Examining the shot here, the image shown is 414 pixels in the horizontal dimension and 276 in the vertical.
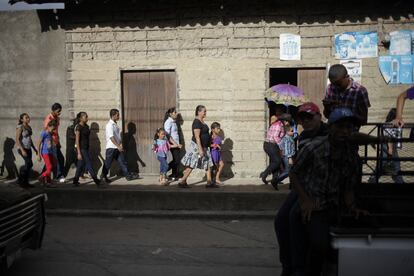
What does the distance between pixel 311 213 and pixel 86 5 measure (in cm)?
898

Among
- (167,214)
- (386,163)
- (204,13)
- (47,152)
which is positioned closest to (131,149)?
(47,152)

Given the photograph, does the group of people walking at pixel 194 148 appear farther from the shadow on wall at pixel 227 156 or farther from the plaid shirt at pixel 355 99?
the plaid shirt at pixel 355 99

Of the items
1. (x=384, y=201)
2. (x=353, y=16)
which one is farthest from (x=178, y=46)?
(x=384, y=201)

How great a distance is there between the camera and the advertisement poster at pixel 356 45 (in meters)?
9.90

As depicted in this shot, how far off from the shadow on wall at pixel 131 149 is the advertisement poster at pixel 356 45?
4.95m

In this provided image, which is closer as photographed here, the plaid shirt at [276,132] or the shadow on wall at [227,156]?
the plaid shirt at [276,132]

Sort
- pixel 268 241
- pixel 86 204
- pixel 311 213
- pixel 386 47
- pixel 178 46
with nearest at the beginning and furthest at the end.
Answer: pixel 311 213, pixel 268 241, pixel 86 204, pixel 386 47, pixel 178 46

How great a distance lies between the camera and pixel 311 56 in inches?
400

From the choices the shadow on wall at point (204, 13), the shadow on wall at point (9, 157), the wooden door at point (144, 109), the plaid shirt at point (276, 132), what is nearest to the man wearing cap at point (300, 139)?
the plaid shirt at point (276, 132)

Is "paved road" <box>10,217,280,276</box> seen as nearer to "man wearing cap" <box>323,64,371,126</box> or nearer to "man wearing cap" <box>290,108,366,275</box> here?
"man wearing cap" <box>290,108,366,275</box>

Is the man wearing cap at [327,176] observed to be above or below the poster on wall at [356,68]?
below

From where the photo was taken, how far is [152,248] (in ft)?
18.8

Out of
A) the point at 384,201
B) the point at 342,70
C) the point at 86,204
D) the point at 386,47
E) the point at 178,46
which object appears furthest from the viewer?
the point at 178,46

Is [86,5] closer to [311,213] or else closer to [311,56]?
[311,56]
